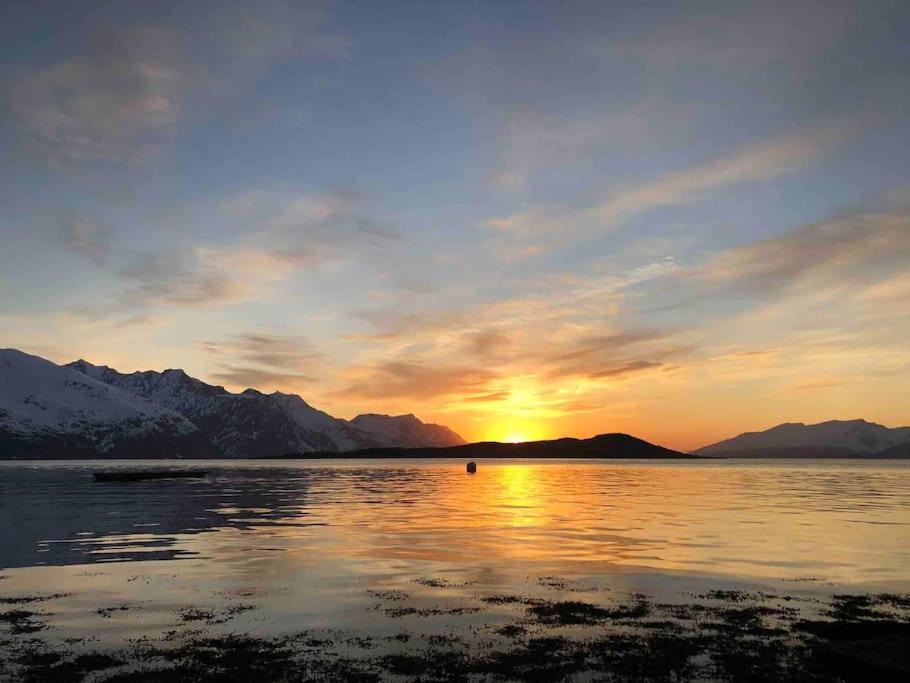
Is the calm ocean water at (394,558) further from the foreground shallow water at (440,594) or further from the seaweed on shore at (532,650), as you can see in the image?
the seaweed on shore at (532,650)

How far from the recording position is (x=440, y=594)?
32.7 m

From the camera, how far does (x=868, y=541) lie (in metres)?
52.2

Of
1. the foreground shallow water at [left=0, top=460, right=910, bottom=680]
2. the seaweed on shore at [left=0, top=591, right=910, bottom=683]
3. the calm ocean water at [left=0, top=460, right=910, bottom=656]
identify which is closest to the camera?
the seaweed on shore at [left=0, top=591, right=910, bottom=683]

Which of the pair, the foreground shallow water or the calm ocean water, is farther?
the calm ocean water

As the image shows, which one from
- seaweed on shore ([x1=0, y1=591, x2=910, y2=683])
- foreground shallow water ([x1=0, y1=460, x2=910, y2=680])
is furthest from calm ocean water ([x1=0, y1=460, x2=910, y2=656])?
seaweed on shore ([x1=0, y1=591, x2=910, y2=683])

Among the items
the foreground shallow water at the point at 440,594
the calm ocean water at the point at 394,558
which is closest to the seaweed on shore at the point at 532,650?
the foreground shallow water at the point at 440,594

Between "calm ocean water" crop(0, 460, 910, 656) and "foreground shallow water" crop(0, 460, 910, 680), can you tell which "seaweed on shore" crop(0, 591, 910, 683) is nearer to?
"foreground shallow water" crop(0, 460, 910, 680)

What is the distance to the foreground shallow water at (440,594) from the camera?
22297 mm

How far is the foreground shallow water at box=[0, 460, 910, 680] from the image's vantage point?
73.2ft

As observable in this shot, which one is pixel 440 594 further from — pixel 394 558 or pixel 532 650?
pixel 394 558

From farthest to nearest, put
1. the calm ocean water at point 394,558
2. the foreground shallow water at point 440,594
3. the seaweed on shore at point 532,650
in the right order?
the calm ocean water at point 394,558 → the foreground shallow water at point 440,594 → the seaweed on shore at point 532,650

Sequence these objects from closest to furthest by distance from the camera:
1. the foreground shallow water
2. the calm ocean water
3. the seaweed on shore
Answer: the seaweed on shore
the foreground shallow water
the calm ocean water

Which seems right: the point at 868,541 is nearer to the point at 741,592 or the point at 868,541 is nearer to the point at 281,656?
the point at 741,592

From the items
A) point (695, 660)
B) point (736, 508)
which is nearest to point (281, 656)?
point (695, 660)
